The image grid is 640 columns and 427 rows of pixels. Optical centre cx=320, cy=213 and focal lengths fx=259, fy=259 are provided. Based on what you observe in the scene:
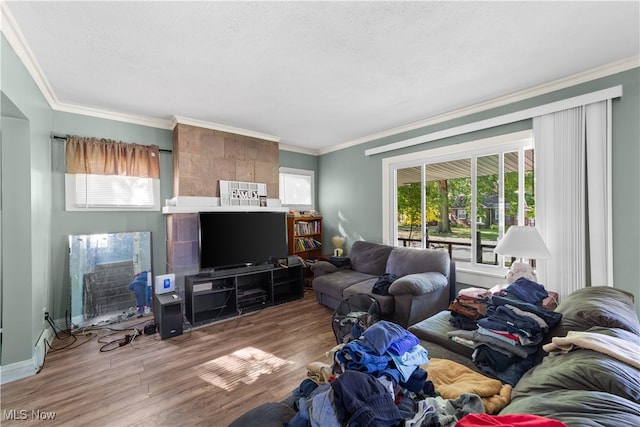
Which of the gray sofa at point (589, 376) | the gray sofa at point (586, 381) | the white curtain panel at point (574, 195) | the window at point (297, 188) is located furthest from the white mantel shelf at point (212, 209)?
the white curtain panel at point (574, 195)

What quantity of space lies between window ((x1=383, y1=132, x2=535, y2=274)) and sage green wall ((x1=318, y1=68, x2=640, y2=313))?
179 mm

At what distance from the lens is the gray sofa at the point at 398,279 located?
9.03 ft

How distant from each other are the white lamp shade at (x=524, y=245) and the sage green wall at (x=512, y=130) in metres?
0.72

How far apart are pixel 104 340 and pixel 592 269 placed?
16.1 feet

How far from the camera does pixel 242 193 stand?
3.94 m

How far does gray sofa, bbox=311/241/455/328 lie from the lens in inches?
108

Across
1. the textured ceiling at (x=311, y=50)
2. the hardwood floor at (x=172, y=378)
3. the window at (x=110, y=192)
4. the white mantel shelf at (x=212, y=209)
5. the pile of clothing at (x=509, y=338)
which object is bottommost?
the hardwood floor at (x=172, y=378)

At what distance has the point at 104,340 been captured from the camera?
9.16 feet

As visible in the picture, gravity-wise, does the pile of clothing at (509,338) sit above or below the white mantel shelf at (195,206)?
below

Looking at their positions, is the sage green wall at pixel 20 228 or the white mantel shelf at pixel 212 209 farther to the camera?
the white mantel shelf at pixel 212 209

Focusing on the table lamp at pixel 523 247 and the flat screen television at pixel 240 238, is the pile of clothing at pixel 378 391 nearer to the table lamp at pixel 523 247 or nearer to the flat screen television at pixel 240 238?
the table lamp at pixel 523 247

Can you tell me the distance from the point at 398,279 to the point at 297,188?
2.92m

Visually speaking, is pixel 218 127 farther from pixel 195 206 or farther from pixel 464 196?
pixel 464 196

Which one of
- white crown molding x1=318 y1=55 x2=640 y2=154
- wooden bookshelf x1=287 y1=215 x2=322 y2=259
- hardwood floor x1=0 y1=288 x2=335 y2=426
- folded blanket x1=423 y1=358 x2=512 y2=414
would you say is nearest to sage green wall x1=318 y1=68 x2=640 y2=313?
white crown molding x1=318 y1=55 x2=640 y2=154
